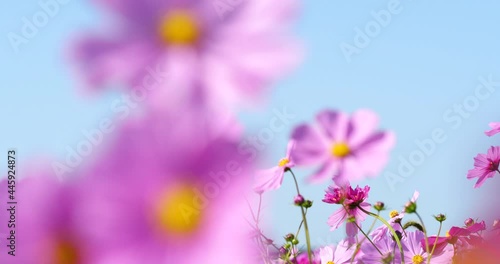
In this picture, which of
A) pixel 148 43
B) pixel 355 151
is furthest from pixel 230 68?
pixel 355 151

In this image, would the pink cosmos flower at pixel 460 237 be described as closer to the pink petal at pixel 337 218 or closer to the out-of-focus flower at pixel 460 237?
the out-of-focus flower at pixel 460 237

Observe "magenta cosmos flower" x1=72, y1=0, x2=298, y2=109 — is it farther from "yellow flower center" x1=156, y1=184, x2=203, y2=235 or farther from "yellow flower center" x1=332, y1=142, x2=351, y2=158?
"yellow flower center" x1=332, y1=142, x2=351, y2=158

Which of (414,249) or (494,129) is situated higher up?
(494,129)

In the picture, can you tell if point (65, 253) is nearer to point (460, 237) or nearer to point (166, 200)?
point (166, 200)

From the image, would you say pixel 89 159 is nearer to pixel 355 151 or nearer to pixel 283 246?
pixel 355 151

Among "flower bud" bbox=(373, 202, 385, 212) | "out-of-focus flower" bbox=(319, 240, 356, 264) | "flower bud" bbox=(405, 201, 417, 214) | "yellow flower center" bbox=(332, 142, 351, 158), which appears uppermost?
"yellow flower center" bbox=(332, 142, 351, 158)
